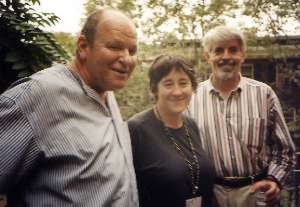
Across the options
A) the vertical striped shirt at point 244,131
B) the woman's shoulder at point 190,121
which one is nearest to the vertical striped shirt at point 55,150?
the woman's shoulder at point 190,121

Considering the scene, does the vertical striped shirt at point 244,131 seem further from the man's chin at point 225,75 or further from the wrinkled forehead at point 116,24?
the wrinkled forehead at point 116,24

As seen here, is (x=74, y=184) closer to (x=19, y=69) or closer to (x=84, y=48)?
(x=84, y=48)

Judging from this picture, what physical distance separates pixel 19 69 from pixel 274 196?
2.18 metres

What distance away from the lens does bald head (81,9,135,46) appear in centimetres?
206

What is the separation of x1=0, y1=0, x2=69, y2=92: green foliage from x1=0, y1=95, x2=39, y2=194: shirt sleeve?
48.4 inches

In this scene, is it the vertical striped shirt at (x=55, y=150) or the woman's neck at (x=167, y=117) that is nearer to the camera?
the vertical striped shirt at (x=55, y=150)

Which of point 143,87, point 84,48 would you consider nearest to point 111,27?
point 84,48

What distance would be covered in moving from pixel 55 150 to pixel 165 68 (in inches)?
56.0

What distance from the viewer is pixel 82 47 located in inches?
82.5

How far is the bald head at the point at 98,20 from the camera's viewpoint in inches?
81.1

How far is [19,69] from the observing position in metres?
2.90

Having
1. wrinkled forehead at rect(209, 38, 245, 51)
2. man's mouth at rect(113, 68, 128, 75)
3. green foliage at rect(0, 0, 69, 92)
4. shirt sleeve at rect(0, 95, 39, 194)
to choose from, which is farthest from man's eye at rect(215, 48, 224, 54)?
shirt sleeve at rect(0, 95, 39, 194)

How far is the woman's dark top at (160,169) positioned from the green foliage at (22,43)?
89 centimetres

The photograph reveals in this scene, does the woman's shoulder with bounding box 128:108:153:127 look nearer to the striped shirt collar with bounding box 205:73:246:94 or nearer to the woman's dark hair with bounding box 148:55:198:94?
the woman's dark hair with bounding box 148:55:198:94
